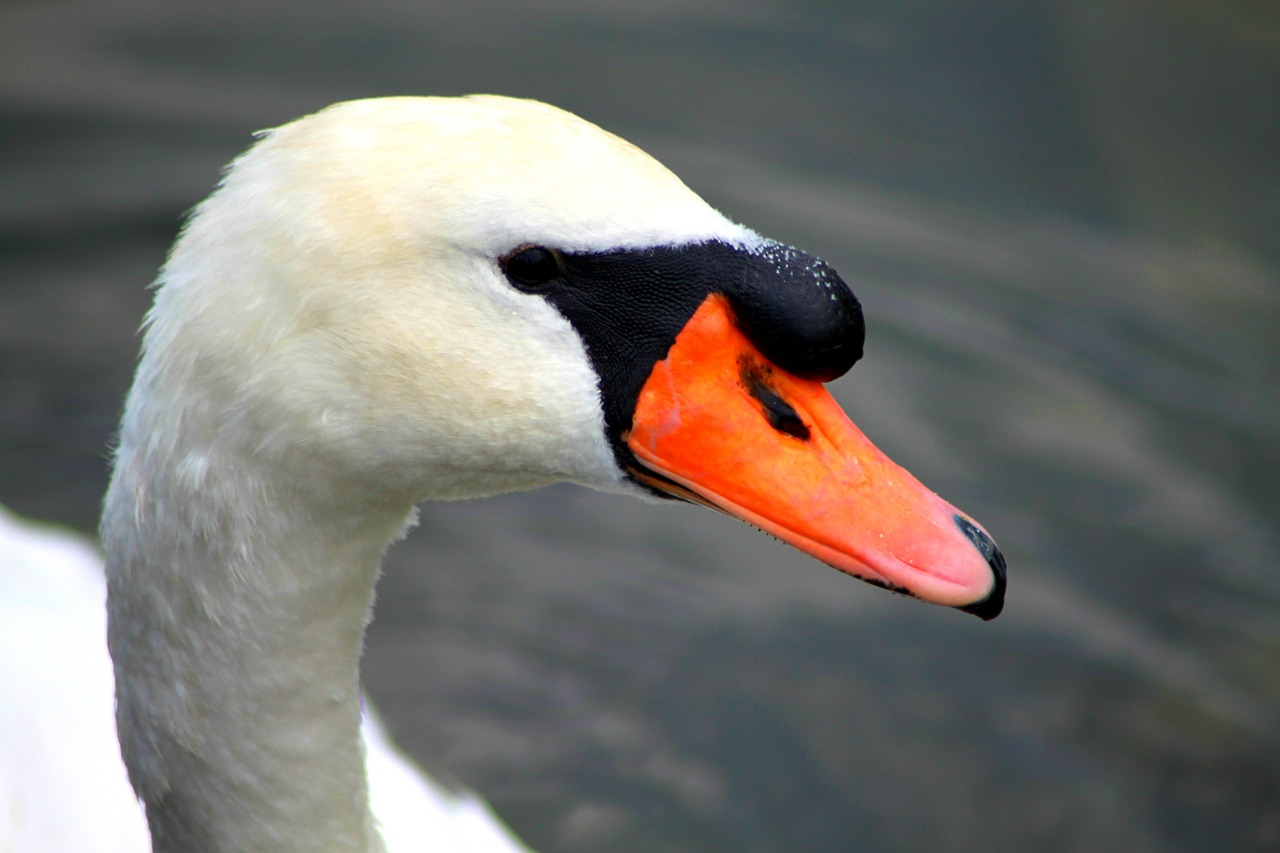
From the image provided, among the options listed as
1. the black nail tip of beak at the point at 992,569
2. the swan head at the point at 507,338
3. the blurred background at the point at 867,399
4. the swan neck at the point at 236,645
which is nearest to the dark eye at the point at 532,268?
the swan head at the point at 507,338

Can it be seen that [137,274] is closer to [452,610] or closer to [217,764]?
[452,610]

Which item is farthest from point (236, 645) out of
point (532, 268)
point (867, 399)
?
point (867, 399)

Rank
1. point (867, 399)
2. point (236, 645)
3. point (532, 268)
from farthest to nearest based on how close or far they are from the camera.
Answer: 1. point (867, 399)
2. point (236, 645)
3. point (532, 268)

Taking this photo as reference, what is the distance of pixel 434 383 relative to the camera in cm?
203

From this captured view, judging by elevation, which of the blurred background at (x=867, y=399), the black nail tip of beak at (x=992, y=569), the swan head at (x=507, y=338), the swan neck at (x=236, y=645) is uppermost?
the swan head at (x=507, y=338)

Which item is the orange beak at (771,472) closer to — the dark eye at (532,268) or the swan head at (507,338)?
the swan head at (507,338)

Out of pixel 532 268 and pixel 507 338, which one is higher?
pixel 532 268

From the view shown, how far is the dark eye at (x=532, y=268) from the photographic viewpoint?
198 cm

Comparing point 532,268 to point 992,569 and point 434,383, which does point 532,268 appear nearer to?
point 434,383

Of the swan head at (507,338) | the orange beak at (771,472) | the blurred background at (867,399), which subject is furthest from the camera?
the blurred background at (867,399)

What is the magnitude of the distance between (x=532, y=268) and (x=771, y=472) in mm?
470

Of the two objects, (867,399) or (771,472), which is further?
(867,399)

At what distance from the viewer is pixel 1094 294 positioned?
6.23 meters

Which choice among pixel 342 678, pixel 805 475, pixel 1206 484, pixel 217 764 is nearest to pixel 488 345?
pixel 805 475
